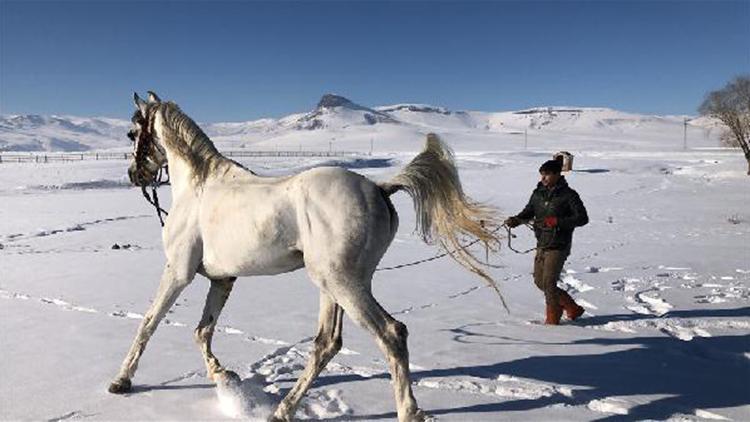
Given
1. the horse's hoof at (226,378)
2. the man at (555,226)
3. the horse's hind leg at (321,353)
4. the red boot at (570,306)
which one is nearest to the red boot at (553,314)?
the man at (555,226)

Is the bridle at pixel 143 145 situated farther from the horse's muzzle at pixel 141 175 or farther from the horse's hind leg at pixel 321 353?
the horse's hind leg at pixel 321 353

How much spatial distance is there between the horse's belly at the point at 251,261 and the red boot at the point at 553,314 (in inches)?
134

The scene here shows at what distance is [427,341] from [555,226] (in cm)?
191

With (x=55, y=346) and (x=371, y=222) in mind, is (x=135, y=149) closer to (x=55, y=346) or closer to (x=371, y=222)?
(x=55, y=346)

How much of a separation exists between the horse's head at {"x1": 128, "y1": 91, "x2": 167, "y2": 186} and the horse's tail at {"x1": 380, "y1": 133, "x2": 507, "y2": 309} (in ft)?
7.41

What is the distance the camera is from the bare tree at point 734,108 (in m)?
47.6

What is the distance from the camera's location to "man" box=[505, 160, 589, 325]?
6.45 m

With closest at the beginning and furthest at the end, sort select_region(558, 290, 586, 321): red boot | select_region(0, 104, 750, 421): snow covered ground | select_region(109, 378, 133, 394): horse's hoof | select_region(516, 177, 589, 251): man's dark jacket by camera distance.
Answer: select_region(0, 104, 750, 421): snow covered ground, select_region(109, 378, 133, 394): horse's hoof, select_region(516, 177, 589, 251): man's dark jacket, select_region(558, 290, 586, 321): red boot

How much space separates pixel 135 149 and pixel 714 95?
55.9 metres

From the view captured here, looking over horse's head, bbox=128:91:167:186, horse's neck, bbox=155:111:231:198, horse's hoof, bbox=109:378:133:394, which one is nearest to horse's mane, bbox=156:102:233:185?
horse's neck, bbox=155:111:231:198

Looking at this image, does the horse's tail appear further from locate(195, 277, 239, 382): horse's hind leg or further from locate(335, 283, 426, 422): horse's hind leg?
locate(195, 277, 239, 382): horse's hind leg

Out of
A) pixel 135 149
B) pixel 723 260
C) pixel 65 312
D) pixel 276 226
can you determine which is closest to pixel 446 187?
pixel 276 226

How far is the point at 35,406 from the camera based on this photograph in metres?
4.10

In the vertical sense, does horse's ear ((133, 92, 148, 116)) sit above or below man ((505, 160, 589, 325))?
above
